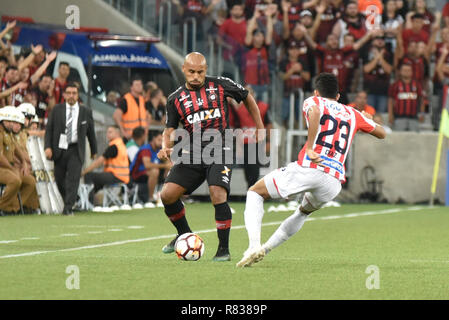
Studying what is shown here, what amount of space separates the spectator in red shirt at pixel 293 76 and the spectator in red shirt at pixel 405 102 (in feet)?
6.71

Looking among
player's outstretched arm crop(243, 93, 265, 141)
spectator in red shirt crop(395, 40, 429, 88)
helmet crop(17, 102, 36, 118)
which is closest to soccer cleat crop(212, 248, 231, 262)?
player's outstretched arm crop(243, 93, 265, 141)

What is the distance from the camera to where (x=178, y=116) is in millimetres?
11359

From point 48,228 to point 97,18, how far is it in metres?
11.4

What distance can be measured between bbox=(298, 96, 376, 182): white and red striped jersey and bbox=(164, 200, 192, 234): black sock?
183cm

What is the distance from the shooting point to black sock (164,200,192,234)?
37.7 feet

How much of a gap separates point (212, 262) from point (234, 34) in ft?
50.8

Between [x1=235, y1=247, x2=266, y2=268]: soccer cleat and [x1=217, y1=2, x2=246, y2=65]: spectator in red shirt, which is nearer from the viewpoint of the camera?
[x1=235, y1=247, x2=266, y2=268]: soccer cleat

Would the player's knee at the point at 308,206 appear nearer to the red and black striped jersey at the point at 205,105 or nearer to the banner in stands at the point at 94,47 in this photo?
the red and black striped jersey at the point at 205,105

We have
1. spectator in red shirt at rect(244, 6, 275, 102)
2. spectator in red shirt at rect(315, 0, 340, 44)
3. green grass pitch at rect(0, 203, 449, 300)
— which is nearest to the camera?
green grass pitch at rect(0, 203, 449, 300)

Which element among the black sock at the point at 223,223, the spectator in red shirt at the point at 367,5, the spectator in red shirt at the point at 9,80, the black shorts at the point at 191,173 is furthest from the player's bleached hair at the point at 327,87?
the spectator in red shirt at the point at 367,5

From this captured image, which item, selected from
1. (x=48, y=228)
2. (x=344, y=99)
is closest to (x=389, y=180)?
(x=344, y=99)

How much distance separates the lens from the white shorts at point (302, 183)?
1008 cm

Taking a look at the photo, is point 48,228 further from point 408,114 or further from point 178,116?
point 408,114

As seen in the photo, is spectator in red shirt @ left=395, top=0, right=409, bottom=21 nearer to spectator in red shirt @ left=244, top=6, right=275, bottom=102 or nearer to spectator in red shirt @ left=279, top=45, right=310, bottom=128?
spectator in red shirt @ left=279, top=45, right=310, bottom=128
